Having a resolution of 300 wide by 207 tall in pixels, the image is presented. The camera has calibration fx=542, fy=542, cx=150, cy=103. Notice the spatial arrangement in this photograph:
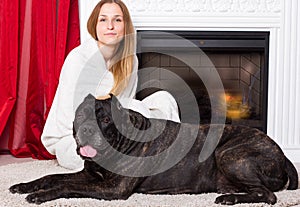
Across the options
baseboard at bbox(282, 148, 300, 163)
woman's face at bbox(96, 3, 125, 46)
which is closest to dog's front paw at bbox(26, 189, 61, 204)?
woman's face at bbox(96, 3, 125, 46)

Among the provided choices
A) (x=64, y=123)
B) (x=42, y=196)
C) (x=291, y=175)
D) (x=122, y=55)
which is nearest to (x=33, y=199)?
(x=42, y=196)

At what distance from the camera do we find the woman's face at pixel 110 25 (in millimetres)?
3152

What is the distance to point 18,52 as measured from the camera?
3.75 m

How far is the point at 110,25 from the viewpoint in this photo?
10.3ft

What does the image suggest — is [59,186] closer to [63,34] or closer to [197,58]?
[63,34]

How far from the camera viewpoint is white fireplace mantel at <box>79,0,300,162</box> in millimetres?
3699

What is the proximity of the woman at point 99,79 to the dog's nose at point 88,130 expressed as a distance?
2.54 feet

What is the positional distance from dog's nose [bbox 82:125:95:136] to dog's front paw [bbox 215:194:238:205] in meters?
0.57

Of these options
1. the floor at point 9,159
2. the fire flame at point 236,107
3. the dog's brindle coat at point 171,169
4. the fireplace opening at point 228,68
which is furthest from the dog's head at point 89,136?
the fire flame at point 236,107

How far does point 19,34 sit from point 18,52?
0.12 meters

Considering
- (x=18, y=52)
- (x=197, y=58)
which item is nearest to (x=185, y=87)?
(x=197, y=58)

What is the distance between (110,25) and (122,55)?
197 mm

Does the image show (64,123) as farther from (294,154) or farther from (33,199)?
(294,154)

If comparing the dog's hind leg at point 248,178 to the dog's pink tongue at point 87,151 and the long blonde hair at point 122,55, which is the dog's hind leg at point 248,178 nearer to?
the dog's pink tongue at point 87,151
